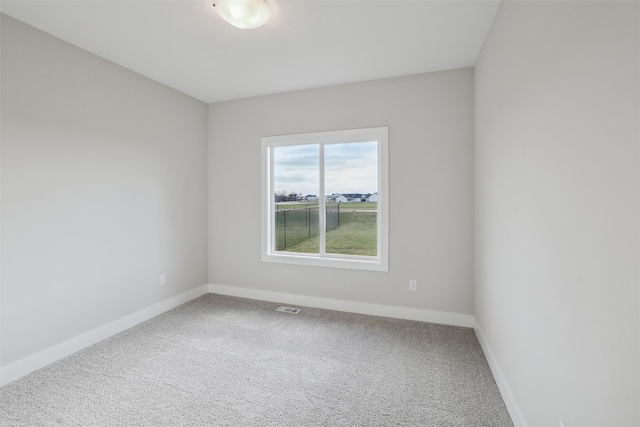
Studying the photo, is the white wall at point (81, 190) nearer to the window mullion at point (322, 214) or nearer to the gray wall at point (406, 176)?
the gray wall at point (406, 176)

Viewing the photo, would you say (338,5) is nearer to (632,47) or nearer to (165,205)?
(632,47)

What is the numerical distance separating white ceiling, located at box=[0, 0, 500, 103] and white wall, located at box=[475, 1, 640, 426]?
554 millimetres

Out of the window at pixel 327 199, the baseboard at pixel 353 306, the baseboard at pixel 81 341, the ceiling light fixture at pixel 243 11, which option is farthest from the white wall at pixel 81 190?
the ceiling light fixture at pixel 243 11

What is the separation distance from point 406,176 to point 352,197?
70cm

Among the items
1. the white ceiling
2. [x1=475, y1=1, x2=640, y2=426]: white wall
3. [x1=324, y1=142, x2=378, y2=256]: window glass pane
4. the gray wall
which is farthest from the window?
[x1=475, y1=1, x2=640, y2=426]: white wall

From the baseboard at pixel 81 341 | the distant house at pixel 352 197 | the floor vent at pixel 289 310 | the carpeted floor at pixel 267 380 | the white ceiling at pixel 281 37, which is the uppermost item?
the white ceiling at pixel 281 37

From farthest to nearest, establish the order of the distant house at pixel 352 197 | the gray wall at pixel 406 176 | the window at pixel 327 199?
1. the distant house at pixel 352 197
2. the window at pixel 327 199
3. the gray wall at pixel 406 176

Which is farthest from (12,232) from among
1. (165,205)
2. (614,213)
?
(614,213)

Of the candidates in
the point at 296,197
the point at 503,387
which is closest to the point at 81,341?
the point at 296,197

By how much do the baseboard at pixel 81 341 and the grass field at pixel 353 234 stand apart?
5.88 ft

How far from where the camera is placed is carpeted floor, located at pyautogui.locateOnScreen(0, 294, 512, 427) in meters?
1.77

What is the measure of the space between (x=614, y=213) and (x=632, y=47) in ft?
1.53

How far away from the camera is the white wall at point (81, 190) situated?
2.11 metres

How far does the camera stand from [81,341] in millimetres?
2547
